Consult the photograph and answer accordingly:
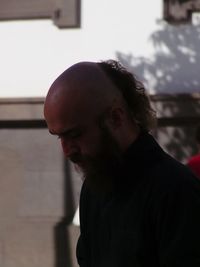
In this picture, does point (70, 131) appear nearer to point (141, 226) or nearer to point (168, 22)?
point (141, 226)

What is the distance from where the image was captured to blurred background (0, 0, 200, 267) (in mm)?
8086

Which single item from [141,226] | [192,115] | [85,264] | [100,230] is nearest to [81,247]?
[85,264]

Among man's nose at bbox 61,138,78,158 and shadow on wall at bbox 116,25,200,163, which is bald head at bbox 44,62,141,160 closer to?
man's nose at bbox 61,138,78,158

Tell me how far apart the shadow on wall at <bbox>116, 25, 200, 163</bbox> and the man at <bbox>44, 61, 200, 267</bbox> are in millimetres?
5723

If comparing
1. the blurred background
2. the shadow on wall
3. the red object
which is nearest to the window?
the blurred background

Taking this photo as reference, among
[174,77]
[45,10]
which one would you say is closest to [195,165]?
[174,77]

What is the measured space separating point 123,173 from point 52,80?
6.13 m

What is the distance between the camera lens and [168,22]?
26.6 feet

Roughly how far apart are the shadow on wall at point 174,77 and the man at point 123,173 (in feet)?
18.8

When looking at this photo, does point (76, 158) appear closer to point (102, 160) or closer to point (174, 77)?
point (102, 160)

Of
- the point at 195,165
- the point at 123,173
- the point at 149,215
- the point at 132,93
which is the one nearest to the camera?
the point at 149,215

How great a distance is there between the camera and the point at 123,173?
2229mm

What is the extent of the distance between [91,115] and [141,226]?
Answer: 0.33m

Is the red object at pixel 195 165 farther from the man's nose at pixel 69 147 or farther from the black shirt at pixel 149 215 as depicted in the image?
the man's nose at pixel 69 147
